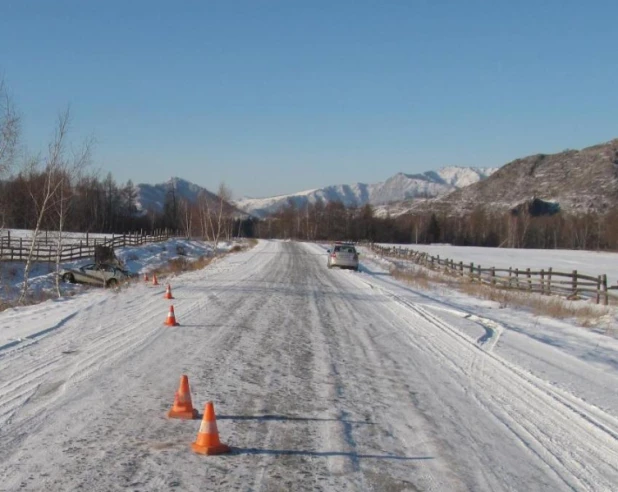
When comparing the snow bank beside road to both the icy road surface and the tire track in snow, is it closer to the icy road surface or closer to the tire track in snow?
the icy road surface

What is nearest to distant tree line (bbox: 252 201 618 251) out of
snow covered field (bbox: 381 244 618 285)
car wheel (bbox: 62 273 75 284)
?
snow covered field (bbox: 381 244 618 285)

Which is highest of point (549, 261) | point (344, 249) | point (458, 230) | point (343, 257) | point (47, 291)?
point (458, 230)

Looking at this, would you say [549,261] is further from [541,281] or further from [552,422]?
[552,422]

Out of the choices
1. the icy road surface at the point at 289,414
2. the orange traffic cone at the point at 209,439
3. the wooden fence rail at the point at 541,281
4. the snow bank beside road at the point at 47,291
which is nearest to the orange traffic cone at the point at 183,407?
the icy road surface at the point at 289,414

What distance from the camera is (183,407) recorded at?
21.3ft

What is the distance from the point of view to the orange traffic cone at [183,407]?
646cm

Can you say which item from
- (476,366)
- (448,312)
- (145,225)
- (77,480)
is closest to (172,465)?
(77,480)

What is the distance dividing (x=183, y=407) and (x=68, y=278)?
95.3ft

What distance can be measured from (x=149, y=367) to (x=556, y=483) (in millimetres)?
5668

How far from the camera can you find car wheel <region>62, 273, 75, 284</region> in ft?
108

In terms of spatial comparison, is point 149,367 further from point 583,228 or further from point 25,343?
point 583,228

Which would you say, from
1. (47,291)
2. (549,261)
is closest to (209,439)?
(47,291)

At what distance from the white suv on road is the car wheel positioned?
14.9 m

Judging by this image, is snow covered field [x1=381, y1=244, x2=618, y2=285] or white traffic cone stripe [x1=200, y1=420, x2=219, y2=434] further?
snow covered field [x1=381, y1=244, x2=618, y2=285]
